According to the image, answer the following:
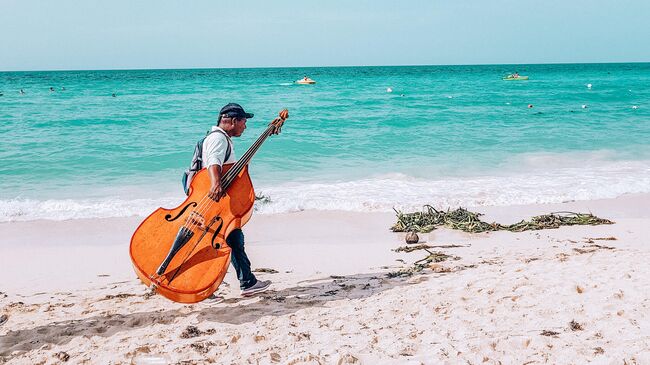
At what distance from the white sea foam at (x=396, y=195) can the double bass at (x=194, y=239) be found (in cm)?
559

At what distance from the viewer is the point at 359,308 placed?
466 centimetres

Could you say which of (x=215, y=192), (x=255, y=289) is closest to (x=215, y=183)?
(x=215, y=192)

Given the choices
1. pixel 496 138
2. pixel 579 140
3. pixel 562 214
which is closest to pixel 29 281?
pixel 562 214

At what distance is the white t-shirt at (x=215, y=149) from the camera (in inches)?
173

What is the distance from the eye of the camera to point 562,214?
30.0ft

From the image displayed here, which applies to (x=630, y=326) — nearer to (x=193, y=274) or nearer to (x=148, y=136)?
(x=193, y=274)

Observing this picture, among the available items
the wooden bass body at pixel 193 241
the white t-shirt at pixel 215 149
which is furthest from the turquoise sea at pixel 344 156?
the wooden bass body at pixel 193 241

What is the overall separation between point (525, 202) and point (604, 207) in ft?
4.31

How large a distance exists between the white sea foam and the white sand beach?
2.38 metres

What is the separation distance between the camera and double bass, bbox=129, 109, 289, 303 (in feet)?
13.5

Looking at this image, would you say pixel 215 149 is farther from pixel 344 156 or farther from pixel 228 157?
pixel 344 156

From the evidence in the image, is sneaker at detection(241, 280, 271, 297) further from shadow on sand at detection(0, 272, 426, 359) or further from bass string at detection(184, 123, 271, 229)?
bass string at detection(184, 123, 271, 229)

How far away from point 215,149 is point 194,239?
729 mm

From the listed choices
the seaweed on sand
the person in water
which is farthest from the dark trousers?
the seaweed on sand
